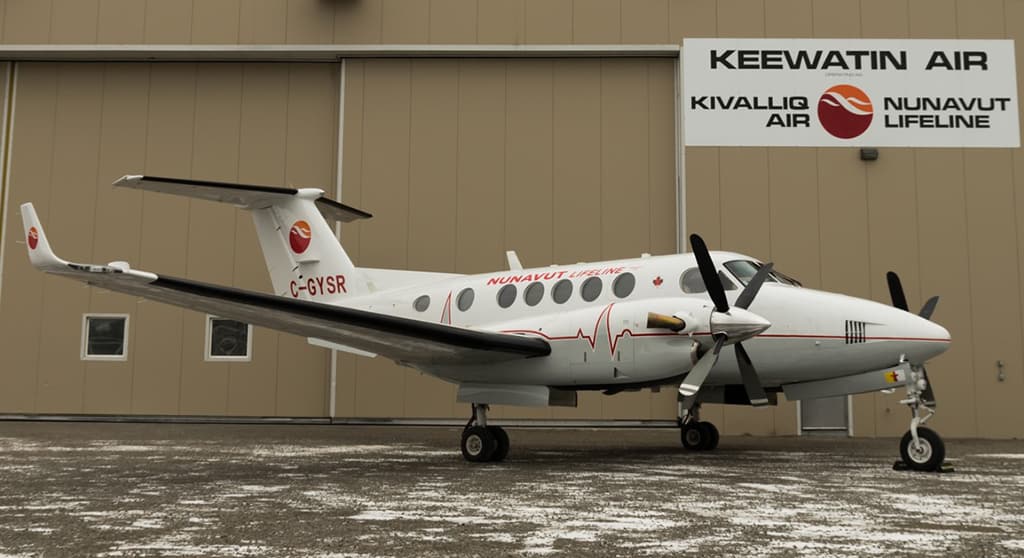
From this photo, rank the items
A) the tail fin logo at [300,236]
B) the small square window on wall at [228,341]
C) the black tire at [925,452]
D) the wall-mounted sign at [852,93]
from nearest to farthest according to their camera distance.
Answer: the black tire at [925,452] → the tail fin logo at [300,236] → the wall-mounted sign at [852,93] → the small square window on wall at [228,341]

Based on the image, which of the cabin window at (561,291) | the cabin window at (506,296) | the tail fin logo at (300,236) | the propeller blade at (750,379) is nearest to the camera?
the propeller blade at (750,379)

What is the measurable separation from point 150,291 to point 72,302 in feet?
33.0

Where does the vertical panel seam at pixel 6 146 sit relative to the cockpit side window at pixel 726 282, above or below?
above

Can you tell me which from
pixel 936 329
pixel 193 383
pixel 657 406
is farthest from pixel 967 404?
pixel 193 383

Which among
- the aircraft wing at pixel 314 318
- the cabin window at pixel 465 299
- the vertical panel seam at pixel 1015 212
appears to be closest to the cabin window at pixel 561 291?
the aircraft wing at pixel 314 318

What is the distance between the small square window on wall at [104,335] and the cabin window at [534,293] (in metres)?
10.0

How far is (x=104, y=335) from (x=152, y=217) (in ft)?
8.90

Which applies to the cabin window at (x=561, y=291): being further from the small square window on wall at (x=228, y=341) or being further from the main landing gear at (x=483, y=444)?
the small square window on wall at (x=228, y=341)

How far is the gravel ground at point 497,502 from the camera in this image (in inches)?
185

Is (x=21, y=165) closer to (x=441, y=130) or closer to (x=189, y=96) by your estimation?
(x=189, y=96)

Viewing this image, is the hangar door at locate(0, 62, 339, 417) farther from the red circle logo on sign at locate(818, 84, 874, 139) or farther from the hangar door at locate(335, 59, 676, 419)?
the red circle logo on sign at locate(818, 84, 874, 139)

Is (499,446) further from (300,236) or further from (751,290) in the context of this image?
(300,236)

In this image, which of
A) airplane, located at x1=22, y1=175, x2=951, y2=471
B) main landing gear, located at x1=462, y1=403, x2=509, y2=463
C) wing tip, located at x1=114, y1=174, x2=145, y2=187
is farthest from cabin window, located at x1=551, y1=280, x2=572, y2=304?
wing tip, located at x1=114, y1=174, x2=145, y2=187

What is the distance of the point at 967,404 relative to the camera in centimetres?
1483
